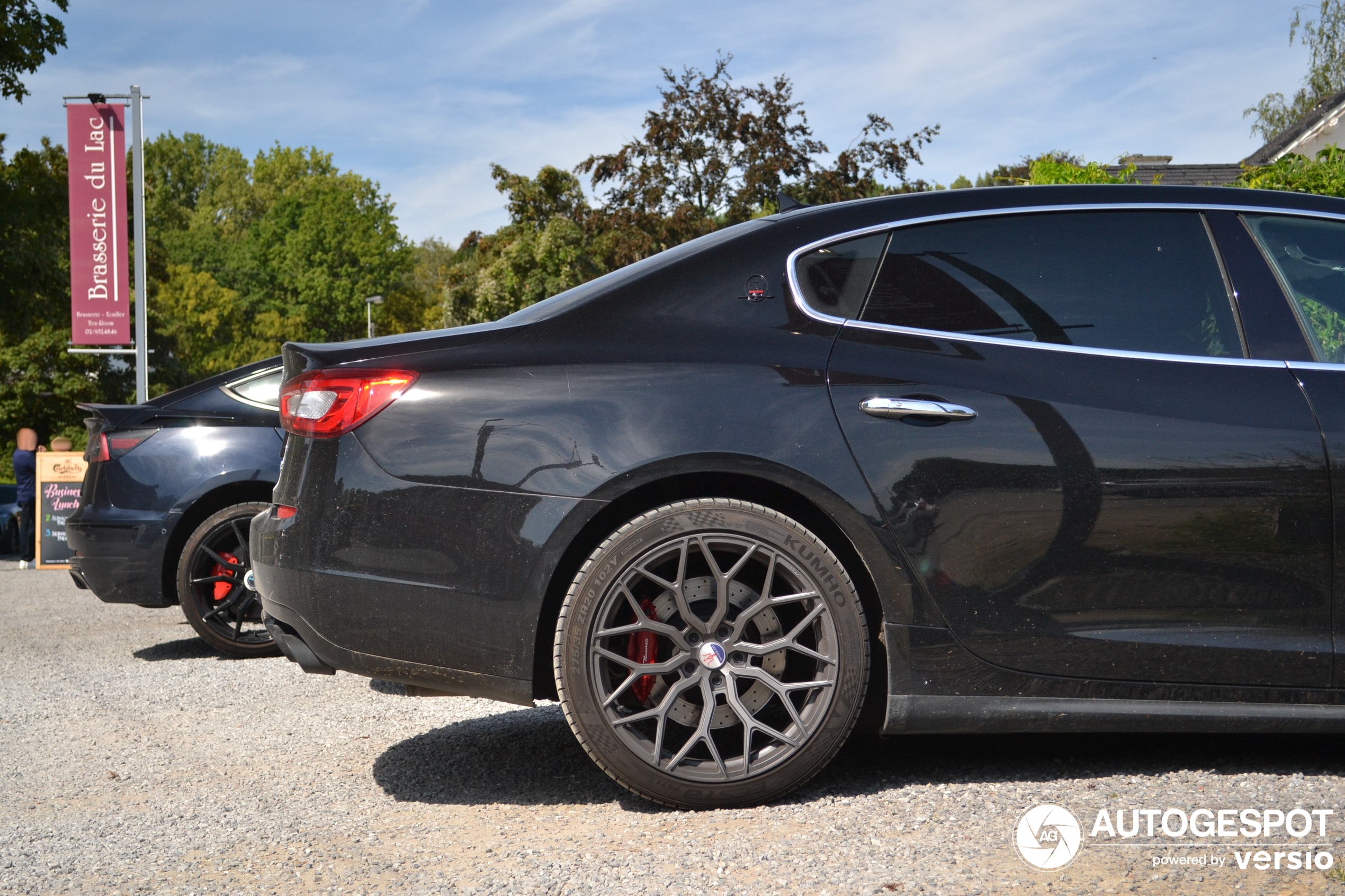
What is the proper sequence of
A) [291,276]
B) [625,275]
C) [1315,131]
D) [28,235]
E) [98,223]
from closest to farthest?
[625,275]
[98,223]
[28,235]
[1315,131]
[291,276]

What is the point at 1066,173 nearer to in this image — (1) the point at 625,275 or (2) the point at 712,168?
(1) the point at 625,275

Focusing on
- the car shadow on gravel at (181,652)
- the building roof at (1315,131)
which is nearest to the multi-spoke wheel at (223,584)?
the car shadow on gravel at (181,652)

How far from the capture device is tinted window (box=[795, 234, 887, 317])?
3.18 meters

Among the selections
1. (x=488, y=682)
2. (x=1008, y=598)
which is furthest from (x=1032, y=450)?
(x=488, y=682)

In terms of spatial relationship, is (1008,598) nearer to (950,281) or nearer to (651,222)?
(950,281)

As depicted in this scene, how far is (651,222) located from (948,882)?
24.7 metres

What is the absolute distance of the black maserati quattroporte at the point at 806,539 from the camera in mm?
2984

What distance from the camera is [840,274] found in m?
3.21

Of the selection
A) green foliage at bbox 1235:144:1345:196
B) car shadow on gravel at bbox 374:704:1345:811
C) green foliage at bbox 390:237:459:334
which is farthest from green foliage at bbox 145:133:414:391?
car shadow on gravel at bbox 374:704:1345:811

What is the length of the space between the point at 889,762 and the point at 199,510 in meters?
4.27

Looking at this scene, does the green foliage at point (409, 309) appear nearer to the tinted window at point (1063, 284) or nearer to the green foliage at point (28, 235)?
the green foliage at point (28, 235)

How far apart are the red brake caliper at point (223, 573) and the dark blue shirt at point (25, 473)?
9981 mm

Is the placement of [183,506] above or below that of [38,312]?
below

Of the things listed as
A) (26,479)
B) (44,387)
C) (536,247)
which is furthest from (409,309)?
(26,479)
